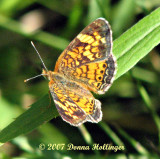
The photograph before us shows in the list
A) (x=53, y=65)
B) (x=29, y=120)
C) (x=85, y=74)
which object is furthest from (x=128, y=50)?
(x=53, y=65)

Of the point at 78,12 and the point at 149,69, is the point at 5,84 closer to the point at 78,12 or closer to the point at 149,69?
the point at 78,12

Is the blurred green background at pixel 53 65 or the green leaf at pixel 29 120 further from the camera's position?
the blurred green background at pixel 53 65

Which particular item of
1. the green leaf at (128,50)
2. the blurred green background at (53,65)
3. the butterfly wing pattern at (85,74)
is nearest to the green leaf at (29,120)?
the green leaf at (128,50)

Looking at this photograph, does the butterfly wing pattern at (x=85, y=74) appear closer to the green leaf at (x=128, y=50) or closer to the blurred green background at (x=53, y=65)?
the green leaf at (x=128, y=50)

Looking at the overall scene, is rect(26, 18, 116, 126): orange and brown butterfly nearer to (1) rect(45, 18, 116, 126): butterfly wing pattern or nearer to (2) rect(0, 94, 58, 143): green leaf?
(1) rect(45, 18, 116, 126): butterfly wing pattern

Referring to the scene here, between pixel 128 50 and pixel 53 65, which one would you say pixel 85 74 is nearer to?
pixel 128 50

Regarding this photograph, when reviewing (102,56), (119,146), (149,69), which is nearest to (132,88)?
(149,69)
